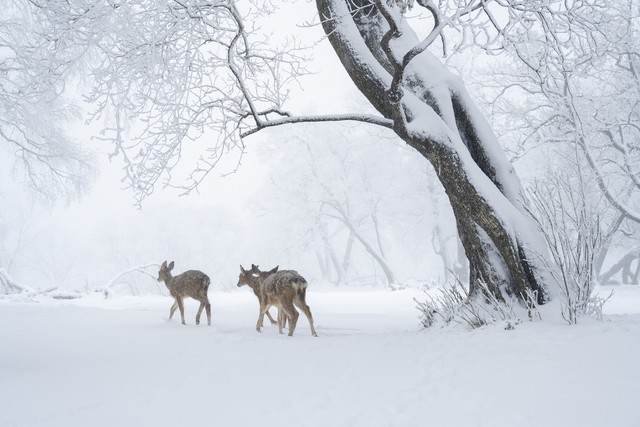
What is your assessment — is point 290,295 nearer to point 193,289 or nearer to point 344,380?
point 193,289

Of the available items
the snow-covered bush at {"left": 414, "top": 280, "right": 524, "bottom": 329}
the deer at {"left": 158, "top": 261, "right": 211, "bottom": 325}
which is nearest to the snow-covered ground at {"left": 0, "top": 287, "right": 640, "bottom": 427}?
the snow-covered bush at {"left": 414, "top": 280, "right": 524, "bottom": 329}

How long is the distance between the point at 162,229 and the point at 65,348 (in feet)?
142

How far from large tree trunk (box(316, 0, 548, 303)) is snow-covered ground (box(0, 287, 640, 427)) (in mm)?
810

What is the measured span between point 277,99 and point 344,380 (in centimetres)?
428

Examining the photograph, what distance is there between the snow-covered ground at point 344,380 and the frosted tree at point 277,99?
116 centimetres

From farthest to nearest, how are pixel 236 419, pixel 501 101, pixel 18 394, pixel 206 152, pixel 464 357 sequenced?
pixel 501 101 < pixel 206 152 < pixel 464 357 < pixel 18 394 < pixel 236 419

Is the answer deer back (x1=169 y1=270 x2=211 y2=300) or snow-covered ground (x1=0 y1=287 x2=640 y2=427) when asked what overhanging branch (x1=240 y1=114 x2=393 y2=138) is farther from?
deer back (x1=169 y1=270 x2=211 y2=300)

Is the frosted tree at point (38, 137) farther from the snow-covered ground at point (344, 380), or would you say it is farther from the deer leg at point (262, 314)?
the snow-covered ground at point (344, 380)

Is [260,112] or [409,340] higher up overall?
[260,112]

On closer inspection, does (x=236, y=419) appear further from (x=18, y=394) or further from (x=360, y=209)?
(x=360, y=209)

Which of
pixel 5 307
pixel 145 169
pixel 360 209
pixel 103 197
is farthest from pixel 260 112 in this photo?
A: pixel 103 197

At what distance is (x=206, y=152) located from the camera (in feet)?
22.5

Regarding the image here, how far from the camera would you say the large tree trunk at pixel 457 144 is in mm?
5008

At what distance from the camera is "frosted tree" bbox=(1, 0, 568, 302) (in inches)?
203
